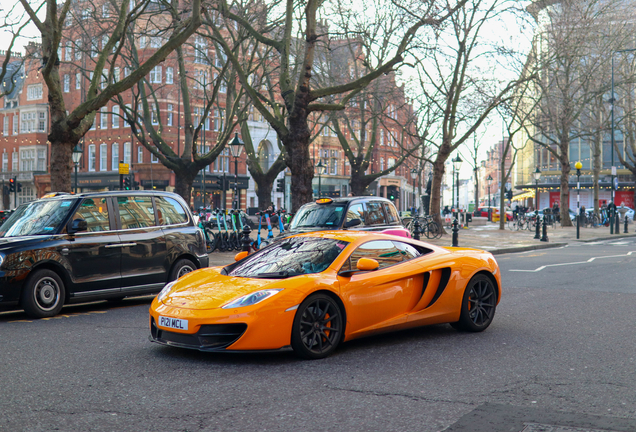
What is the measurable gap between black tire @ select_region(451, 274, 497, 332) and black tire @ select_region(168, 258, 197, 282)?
495cm

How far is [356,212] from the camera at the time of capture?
44.1 feet

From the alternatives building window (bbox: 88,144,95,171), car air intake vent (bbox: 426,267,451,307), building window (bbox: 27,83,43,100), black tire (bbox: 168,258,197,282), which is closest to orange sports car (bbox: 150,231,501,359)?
car air intake vent (bbox: 426,267,451,307)

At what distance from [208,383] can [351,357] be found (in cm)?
159

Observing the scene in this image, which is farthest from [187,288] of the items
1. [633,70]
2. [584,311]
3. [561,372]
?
[633,70]

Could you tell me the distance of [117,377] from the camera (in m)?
5.65

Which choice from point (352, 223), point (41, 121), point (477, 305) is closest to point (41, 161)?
point (41, 121)

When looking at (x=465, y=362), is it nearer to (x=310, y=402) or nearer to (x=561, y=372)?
(x=561, y=372)

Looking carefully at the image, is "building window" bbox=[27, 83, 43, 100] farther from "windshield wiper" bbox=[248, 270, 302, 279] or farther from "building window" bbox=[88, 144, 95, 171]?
"windshield wiper" bbox=[248, 270, 302, 279]

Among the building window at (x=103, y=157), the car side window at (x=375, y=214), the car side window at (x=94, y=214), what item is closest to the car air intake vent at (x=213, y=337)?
the car side window at (x=94, y=214)

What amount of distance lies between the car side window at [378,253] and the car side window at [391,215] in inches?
276

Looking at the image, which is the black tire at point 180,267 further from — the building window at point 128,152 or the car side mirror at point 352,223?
the building window at point 128,152

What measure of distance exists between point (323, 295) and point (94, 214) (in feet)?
16.8

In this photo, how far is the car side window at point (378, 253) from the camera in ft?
22.5

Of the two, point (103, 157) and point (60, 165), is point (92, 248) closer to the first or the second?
point (60, 165)
